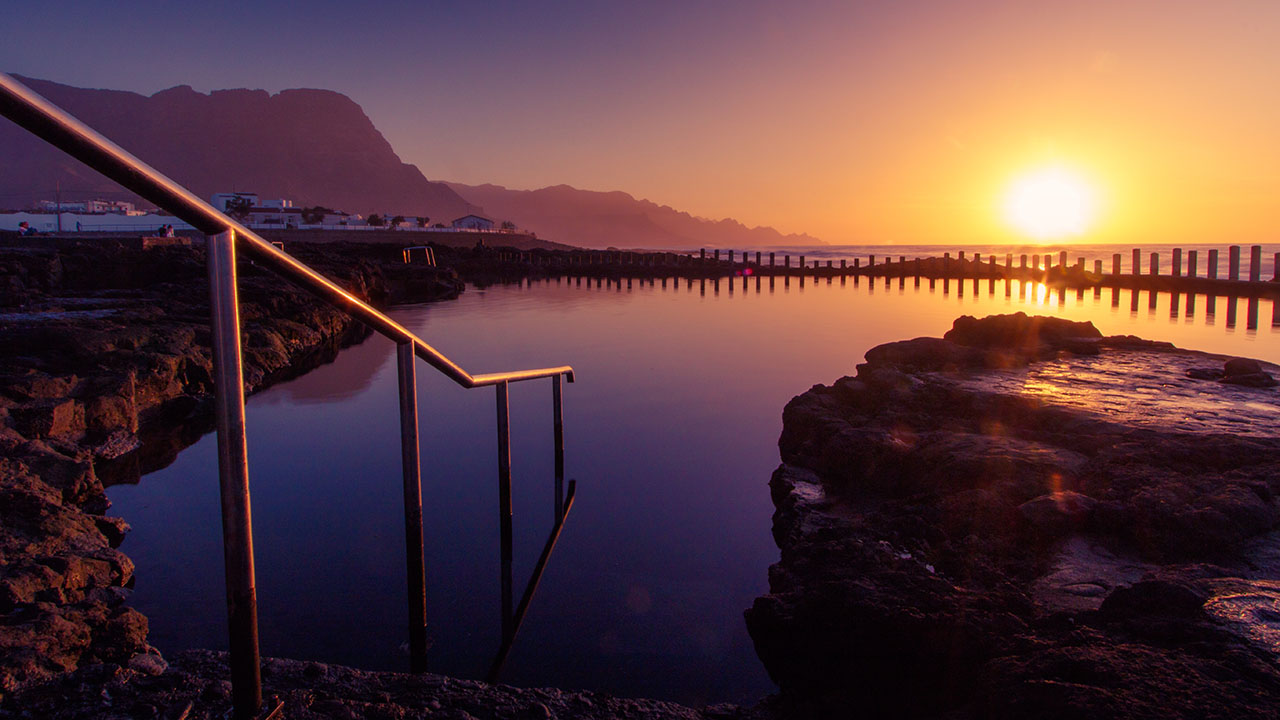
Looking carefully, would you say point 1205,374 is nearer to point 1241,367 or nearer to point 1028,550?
point 1241,367

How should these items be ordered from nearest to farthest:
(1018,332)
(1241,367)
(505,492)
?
1. (505,492)
2. (1241,367)
3. (1018,332)

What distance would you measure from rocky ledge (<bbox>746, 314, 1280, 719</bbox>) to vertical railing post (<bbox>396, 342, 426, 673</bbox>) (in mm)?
1586

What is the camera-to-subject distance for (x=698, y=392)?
397 inches

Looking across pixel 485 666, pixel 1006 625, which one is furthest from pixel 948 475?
pixel 485 666

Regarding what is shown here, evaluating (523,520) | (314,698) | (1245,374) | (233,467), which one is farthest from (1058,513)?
(1245,374)

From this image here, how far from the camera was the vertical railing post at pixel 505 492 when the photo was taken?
3889 millimetres

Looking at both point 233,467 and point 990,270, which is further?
point 990,270

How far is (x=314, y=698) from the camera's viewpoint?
7.30ft

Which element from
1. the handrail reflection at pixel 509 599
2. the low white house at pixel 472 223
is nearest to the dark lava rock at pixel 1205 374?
the handrail reflection at pixel 509 599

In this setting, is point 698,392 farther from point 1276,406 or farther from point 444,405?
point 1276,406

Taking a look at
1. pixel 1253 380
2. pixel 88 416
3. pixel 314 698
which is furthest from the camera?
pixel 1253 380

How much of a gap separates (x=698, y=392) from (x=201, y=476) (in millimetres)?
6274

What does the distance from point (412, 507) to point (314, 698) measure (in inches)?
32.2

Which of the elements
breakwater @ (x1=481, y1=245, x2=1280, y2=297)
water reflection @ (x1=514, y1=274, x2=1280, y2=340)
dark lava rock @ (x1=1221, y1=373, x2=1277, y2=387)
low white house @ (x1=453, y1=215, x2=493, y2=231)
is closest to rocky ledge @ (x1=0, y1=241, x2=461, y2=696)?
dark lava rock @ (x1=1221, y1=373, x2=1277, y2=387)
